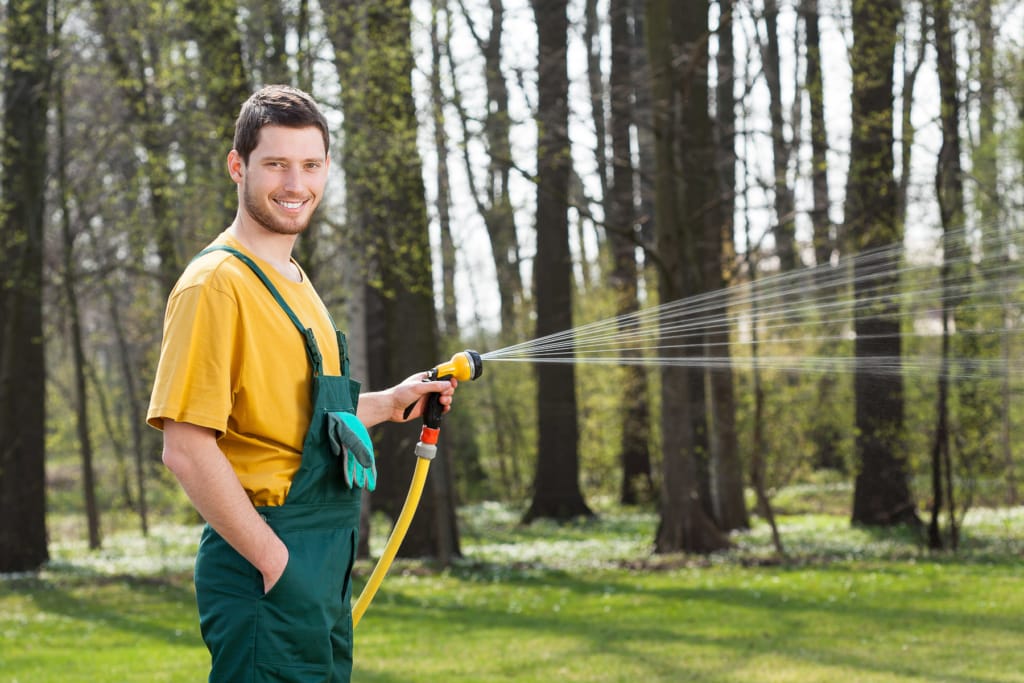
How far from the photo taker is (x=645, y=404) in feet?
71.9

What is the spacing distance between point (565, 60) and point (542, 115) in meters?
3.44

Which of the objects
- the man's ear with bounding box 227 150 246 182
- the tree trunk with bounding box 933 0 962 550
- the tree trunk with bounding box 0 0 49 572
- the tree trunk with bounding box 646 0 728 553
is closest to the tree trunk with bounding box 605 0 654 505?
Answer: the tree trunk with bounding box 646 0 728 553

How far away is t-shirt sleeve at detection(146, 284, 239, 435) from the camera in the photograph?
2721 millimetres

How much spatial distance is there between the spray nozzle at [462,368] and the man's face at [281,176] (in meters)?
0.62

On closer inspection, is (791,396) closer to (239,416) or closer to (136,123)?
(136,123)

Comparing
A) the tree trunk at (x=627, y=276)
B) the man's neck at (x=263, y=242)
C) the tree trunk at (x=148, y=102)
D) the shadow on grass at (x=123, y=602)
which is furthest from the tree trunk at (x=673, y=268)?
the man's neck at (x=263, y=242)

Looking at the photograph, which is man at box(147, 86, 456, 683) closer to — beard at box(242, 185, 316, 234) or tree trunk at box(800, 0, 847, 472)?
beard at box(242, 185, 316, 234)

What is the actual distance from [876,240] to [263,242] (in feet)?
41.7

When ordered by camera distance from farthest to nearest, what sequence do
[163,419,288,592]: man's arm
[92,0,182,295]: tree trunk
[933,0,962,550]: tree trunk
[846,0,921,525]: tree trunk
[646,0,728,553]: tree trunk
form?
[92,0,182,295]: tree trunk, [846,0,921,525]: tree trunk, [646,0,728,553]: tree trunk, [933,0,962,550]: tree trunk, [163,419,288,592]: man's arm

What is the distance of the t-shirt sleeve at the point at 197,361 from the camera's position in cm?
272

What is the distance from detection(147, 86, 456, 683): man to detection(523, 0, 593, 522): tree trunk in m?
14.0

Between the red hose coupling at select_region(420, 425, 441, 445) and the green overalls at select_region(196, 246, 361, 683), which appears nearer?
the green overalls at select_region(196, 246, 361, 683)

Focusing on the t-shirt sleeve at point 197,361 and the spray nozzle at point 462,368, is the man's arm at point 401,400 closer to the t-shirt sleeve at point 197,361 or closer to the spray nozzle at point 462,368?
the spray nozzle at point 462,368

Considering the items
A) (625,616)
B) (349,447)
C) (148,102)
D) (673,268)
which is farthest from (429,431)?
(148,102)
